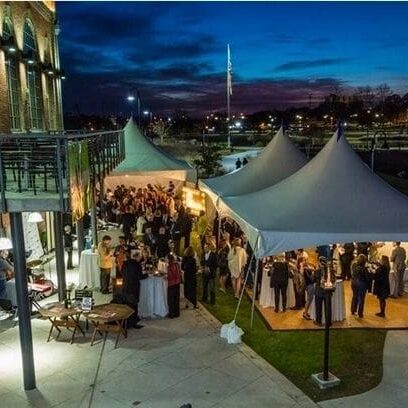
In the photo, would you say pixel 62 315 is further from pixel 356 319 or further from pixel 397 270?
pixel 397 270

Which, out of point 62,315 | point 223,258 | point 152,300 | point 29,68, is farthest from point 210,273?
point 29,68

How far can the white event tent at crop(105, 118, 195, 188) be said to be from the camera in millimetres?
21953

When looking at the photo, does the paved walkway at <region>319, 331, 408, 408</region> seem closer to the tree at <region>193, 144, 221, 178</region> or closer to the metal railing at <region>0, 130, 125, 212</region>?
the metal railing at <region>0, 130, 125, 212</region>

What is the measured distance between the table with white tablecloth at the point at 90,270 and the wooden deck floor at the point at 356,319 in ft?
14.7

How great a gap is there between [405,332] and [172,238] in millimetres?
8851

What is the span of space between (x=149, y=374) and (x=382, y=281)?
5679 mm

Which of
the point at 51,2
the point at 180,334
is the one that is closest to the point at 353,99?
the point at 51,2

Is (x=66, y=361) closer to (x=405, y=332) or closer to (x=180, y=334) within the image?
(x=180, y=334)

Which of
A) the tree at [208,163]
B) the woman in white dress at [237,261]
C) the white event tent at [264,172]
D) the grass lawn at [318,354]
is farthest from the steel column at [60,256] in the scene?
the tree at [208,163]

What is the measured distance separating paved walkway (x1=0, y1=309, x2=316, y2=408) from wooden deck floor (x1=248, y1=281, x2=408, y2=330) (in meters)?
1.52

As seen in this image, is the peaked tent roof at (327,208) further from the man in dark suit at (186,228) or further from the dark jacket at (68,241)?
the dark jacket at (68,241)

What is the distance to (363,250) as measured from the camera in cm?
1348

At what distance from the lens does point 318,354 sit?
9734mm

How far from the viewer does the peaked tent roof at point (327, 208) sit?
9.97 meters
